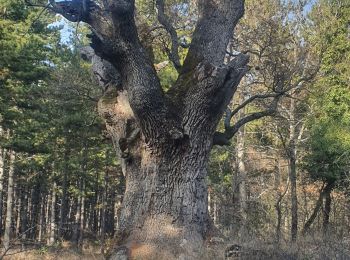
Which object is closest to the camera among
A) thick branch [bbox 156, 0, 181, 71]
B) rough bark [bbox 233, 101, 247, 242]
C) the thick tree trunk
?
the thick tree trunk

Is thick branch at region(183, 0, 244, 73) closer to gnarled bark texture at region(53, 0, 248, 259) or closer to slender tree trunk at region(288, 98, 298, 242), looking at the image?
gnarled bark texture at region(53, 0, 248, 259)

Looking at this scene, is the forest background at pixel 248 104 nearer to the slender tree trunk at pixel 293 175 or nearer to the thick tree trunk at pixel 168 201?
the slender tree trunk at pixel 293 175

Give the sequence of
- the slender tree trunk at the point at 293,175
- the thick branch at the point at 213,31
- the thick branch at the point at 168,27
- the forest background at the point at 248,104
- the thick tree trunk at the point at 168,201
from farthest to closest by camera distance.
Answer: the slender tree trunk at the point at 293,175, the forest background at the point at 248,104, the thick branch at the point at 168,27, the thick branch at the point at 213,31, the thick tree trunk at the point at 168,201

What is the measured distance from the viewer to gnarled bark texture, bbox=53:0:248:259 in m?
7.81

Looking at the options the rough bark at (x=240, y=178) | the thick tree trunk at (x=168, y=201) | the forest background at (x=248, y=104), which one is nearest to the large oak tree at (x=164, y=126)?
the thick tree trunk at (x=168, y=201)

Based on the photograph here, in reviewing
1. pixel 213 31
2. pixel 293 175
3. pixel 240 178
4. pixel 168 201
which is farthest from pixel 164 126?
pixel 240 178

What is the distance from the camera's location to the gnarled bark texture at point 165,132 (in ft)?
25.6

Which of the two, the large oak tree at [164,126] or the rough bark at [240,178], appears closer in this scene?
the large oak tree at [164,126]

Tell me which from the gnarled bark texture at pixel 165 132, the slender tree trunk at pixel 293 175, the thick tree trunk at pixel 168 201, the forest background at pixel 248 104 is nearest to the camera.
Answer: the gnarled bark texture at pixel 165 132

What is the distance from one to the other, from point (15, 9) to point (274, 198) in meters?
17.3

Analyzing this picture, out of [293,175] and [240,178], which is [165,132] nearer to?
[293,175]

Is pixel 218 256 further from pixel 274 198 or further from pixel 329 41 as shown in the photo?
pixel 274 198

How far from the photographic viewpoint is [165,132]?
8.01 meters

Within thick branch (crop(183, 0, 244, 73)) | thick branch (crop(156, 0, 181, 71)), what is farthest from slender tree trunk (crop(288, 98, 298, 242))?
thick branch (crop(183, 0, 244, 73))
